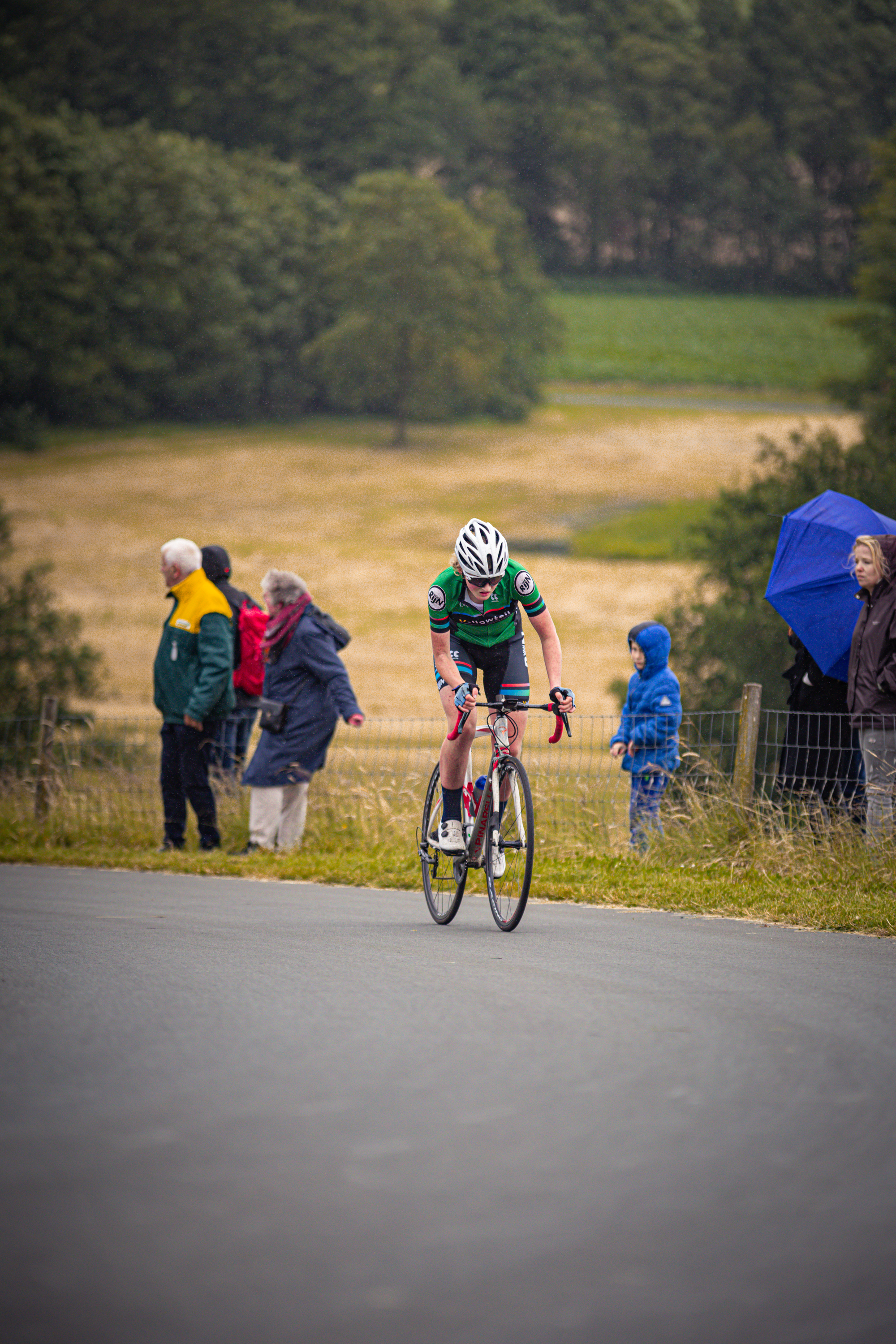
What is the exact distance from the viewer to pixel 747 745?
11.4 meters

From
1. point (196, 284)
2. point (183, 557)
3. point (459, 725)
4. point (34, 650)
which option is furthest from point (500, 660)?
point (196, 284)

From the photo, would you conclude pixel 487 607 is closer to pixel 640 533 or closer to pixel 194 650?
pixel 194 650

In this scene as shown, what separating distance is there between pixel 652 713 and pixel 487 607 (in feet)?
10.8

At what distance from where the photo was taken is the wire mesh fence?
12328 mm

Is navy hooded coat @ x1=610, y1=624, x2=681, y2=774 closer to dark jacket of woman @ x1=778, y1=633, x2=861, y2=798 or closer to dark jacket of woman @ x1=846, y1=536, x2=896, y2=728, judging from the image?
dark jacket of woman @ x1=778, y1=633, x2=861, y2=798

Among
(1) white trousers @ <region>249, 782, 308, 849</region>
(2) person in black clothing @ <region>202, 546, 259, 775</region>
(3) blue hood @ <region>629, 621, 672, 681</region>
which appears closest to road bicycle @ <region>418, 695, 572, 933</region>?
(3) blue hood @ <region>629, 621, 672, 681</region>

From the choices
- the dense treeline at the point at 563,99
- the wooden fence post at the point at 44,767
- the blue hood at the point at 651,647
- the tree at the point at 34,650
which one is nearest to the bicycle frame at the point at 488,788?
the blue hood at the point at 651,647

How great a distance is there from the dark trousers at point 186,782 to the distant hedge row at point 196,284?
55577 mm

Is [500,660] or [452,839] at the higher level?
[500,660]

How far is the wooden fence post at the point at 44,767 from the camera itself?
1424cm

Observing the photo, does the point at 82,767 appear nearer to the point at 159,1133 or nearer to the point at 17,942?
the point at 17,942

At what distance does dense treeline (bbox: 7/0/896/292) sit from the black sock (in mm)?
65948

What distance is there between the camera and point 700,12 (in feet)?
253

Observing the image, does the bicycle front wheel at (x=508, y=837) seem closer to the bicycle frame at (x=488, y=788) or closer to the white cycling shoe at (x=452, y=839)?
the bicycle frame at (x=488, y=788)
